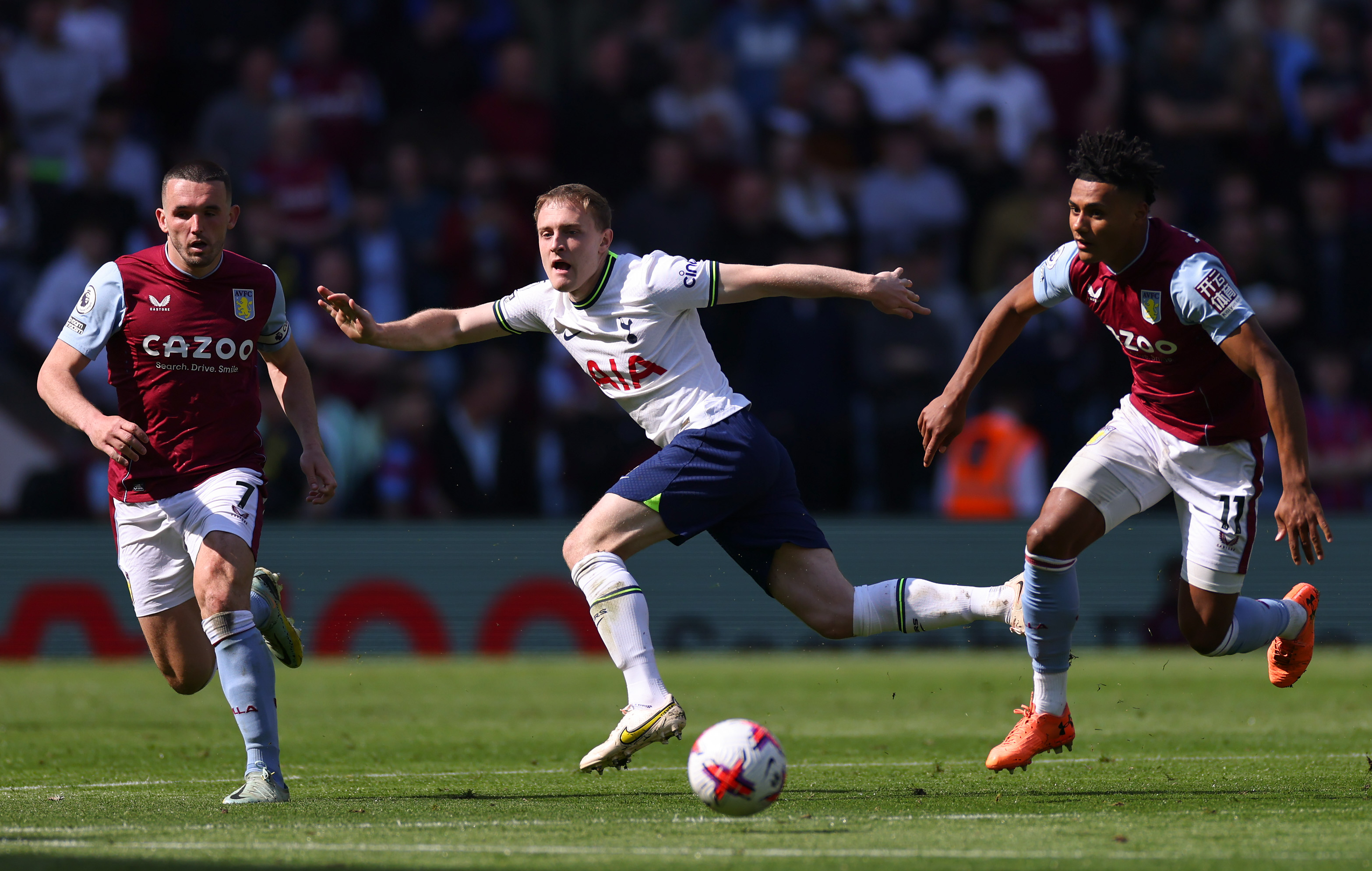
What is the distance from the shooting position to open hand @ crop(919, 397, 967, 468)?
7.54m

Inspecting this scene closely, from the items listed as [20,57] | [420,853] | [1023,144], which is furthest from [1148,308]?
[20,57]

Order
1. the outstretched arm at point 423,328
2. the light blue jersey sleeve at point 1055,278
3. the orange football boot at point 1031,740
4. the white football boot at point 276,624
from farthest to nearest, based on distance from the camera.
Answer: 1. the white football boot at point 276,624
2. the outstretched arm at point 423,328
3. the light blue jersey sleeve at point 1055,278
4. the orange football boot at point 1031,740

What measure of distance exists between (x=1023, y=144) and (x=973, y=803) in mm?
12190

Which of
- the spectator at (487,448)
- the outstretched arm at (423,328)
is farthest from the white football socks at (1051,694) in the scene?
the spectator at (487,448)

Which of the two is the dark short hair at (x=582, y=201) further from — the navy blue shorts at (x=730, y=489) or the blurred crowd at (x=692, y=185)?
the blurred crowd at (x=692, y=185)

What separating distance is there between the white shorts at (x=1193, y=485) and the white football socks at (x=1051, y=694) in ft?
2.23

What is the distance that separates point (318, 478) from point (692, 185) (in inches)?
401

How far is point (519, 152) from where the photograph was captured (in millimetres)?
17766

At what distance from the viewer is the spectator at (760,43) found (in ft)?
61.1

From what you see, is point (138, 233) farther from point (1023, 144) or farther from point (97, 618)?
point (1023, 144)

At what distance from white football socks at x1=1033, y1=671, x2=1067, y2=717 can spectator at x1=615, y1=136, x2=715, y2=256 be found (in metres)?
9.28

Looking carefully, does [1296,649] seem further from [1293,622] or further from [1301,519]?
[1301,519]

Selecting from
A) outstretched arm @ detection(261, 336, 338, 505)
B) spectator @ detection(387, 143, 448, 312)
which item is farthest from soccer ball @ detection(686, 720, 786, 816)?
spectator @ detection(387, 143, 448, 312)

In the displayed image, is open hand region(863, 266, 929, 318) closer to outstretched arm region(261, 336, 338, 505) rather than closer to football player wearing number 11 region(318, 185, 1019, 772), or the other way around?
football player wearing number 11 region(318, 185, 1019, 772)
